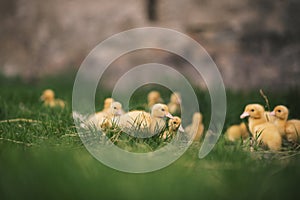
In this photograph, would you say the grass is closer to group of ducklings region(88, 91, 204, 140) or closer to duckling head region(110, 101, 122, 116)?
group of ducklings region(88, 91, 204, 140)

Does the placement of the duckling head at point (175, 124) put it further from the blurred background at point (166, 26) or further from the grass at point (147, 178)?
the blurred background at point (166, 26)

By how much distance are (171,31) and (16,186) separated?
9.42ft

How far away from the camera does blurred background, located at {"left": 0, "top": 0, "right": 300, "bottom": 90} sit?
3.51m

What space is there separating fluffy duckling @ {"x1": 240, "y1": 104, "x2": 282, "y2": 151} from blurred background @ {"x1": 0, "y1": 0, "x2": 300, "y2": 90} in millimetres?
1388

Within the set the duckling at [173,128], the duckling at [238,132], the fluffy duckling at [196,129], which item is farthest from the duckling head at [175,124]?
the duckling at [238,132]

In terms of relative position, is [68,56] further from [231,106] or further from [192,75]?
[231,106]

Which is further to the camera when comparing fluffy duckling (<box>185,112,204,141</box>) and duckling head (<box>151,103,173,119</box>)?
fluffy duckling (<box>185,112,204,141</box>)

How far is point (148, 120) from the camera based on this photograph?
1632 millimetres

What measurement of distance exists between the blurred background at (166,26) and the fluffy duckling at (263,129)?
1.39 metres

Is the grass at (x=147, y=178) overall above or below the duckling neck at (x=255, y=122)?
below

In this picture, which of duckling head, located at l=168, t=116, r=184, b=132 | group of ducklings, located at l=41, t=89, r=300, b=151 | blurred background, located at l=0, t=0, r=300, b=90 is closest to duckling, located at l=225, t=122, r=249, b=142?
group of ducklings, located at l=41, t=89, r=300, b=151

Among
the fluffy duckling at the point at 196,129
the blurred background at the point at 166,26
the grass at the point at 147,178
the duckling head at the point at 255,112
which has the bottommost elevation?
the grass at the point at 147,178

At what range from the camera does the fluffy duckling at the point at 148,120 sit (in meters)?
1.59

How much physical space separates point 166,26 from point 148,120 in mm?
2326
